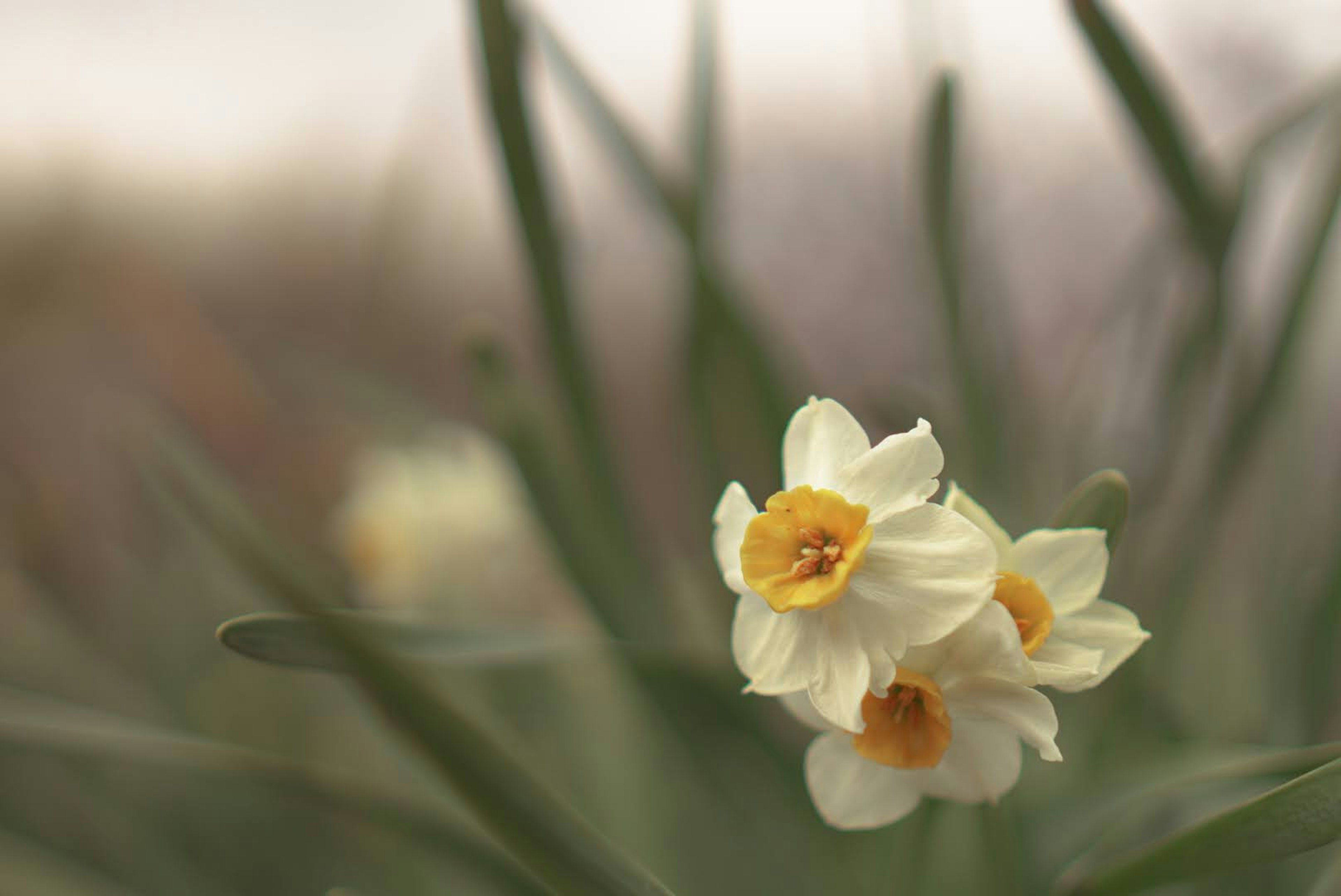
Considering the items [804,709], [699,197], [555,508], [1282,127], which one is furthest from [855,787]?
[1282,127]

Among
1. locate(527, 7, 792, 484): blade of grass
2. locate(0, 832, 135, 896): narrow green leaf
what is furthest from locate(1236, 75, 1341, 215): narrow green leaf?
locate(0, 832, 135, 896): narrow green leaf

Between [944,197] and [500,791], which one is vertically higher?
[944,197]

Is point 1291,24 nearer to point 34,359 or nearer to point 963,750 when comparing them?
point 963,750

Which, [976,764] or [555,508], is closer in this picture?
[976,764]

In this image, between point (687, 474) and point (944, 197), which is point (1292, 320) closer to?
point (944, 197)

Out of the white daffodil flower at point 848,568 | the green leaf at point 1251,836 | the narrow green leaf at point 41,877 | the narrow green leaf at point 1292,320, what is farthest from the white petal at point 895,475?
the narrow green leaf at point 41,877

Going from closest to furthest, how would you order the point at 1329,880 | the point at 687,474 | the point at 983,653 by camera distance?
the point at 983,653 < the point at 1329,880 < the point at 687,474
